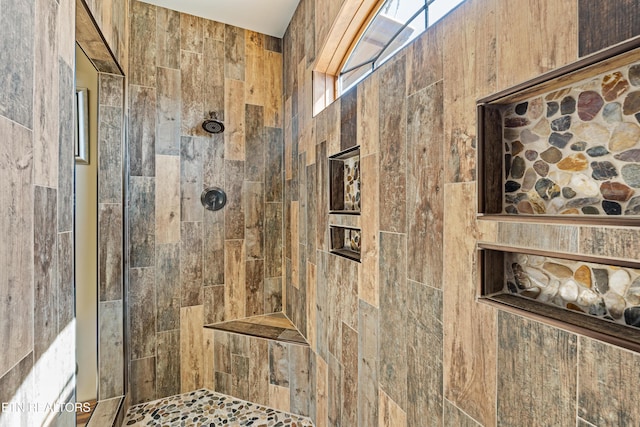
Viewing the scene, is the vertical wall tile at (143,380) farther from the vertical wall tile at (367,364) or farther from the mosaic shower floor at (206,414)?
the vertical wall tile at (367,364)

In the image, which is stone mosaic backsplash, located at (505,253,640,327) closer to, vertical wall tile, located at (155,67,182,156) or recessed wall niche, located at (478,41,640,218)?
recessed wall niche, located at (478,41,640,218)

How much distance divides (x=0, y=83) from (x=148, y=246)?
1.74 meters

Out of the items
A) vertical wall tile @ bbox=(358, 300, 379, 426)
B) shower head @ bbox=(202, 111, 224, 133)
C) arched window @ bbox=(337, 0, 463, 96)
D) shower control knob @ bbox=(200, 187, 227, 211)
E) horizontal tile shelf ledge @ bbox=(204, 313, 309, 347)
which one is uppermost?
arched window @ bbox=(337, 0, 463, 96)

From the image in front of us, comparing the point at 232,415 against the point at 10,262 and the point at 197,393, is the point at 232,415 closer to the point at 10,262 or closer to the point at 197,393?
the point at 197,393

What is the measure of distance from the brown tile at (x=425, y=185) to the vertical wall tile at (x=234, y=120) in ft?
5.97

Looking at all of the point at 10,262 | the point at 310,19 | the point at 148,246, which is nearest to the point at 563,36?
the point at 10,262

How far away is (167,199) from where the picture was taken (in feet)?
7.64

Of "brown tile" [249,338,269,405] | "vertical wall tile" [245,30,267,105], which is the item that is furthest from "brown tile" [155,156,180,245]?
"brown tile" [249,338,269,405]

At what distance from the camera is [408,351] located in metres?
1.16

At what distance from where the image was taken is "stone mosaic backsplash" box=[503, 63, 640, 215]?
0.62 metres

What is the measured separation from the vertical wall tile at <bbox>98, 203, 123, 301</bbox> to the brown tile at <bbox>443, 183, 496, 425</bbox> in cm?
214

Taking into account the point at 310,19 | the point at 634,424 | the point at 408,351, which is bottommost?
the point at 408,351

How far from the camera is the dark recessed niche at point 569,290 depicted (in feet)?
2.04

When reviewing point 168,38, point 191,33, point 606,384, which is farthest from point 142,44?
point 606,384
